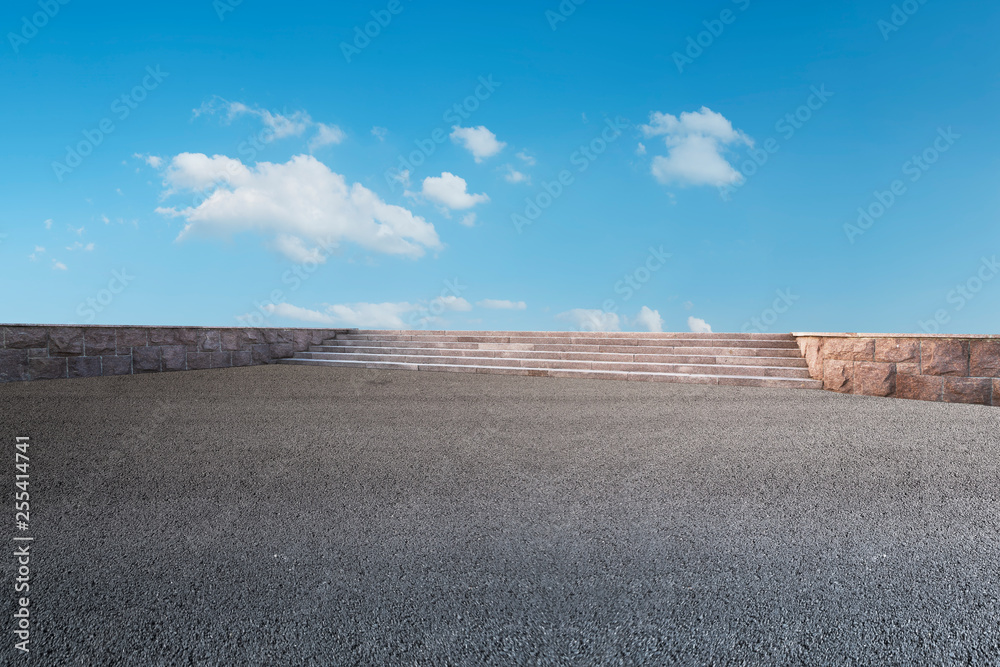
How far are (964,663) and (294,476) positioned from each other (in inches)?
143

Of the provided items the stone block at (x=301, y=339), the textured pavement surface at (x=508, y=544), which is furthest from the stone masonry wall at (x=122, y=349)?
the textured pavement surface at (x=508, y=544)

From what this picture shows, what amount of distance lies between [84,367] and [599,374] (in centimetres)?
945

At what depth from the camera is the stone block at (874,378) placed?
8.05 metres

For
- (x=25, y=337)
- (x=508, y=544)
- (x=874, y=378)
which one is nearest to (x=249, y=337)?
(x=25, y=337)

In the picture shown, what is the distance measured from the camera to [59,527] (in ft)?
9.74

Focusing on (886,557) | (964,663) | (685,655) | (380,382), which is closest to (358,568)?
(685,655)

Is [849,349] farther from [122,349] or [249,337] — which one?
[122,349]

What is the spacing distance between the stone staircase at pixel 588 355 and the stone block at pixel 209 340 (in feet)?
5.50

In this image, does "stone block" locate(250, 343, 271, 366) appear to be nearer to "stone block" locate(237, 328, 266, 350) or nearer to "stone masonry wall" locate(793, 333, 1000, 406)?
"stone block" locate(237, 328, 266, 350)

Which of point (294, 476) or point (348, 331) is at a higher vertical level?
point (348, 331)

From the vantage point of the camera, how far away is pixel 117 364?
33.7ft

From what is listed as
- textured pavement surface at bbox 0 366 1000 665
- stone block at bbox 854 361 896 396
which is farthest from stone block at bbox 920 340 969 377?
textured pavement surface at bbox 0 366 1000 665

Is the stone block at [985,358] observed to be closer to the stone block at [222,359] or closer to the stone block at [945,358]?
the stone block at [945,358]

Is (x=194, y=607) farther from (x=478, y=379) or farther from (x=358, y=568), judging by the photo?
(x=478, y=379)
